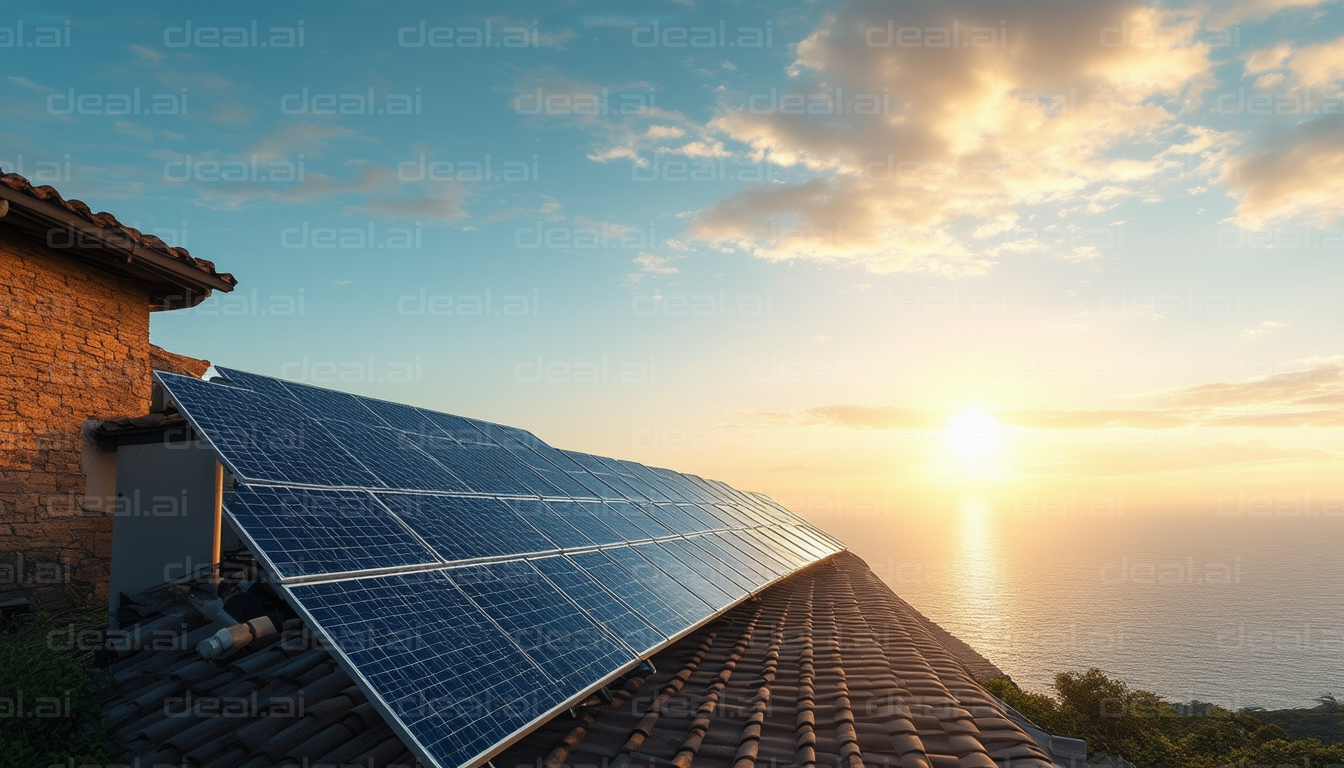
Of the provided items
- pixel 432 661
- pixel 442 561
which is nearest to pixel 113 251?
pixel 442 561

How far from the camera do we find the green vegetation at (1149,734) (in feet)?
135

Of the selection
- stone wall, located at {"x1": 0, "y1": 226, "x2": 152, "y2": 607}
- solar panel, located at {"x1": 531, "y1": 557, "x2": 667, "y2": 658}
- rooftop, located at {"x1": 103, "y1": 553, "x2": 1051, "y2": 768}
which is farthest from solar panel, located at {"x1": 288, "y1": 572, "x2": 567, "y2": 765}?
stone wall, located at {"x1": 0, "y1": 226, "x2": 152, "y2": 607}

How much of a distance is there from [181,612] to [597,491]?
6.69 metres

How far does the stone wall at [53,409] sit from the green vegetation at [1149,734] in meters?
38.1

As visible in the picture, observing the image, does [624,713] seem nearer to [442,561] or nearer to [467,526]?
[442,561]

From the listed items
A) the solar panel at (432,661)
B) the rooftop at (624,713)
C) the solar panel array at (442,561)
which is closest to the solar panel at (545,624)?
the solar panel array at (442,561)

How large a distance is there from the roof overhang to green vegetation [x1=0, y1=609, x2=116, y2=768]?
19.1 ft

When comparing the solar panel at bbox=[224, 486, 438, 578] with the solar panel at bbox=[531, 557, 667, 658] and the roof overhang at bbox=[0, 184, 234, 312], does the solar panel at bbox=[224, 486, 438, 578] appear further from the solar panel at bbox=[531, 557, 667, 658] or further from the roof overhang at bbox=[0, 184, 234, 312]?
the roof overhang at bbox=[0, 184, 234, 312]

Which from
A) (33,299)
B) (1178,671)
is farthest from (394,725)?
(1178,671)

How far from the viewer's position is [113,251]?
10.1m

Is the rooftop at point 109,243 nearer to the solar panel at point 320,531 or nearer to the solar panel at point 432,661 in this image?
the solar panel at point 320,531

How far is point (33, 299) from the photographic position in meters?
9.53

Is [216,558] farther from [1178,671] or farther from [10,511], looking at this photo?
[1178,671]

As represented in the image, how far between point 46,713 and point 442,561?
112 inches
